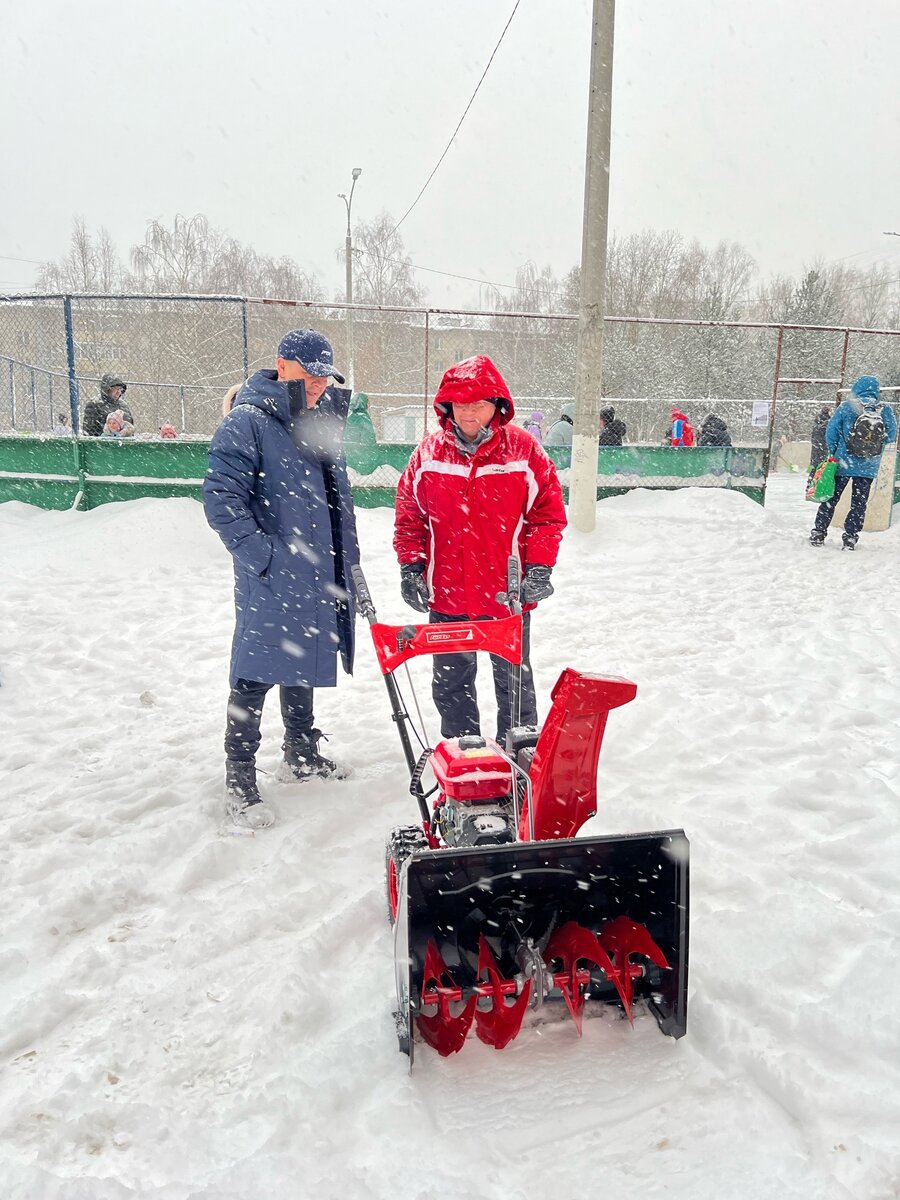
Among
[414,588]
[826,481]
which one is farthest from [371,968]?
[826,481]

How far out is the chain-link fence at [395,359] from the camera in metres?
13.0

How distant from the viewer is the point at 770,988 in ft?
8.11

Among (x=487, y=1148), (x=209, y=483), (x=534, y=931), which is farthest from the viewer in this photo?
(x=209, y=483)

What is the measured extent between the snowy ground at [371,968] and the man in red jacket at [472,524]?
0.68 m

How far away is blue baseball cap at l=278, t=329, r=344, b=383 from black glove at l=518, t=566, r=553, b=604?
1190 millimetres

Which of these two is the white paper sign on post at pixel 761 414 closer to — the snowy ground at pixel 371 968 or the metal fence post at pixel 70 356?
the snowy ground at pixel 371 968

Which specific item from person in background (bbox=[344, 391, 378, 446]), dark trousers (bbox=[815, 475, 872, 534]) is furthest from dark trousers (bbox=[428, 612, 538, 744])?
person in background (bbox=[344, 391, 378, 446])

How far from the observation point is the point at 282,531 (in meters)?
3.48

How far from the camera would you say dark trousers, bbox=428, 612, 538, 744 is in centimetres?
373

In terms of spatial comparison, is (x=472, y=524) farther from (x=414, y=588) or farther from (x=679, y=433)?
(x=679, y=433)

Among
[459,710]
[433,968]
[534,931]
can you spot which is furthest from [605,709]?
→ [459,710]

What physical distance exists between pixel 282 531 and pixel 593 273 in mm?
7307

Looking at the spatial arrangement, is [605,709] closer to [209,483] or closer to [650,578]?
[209,483]

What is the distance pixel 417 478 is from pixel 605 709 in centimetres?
161
